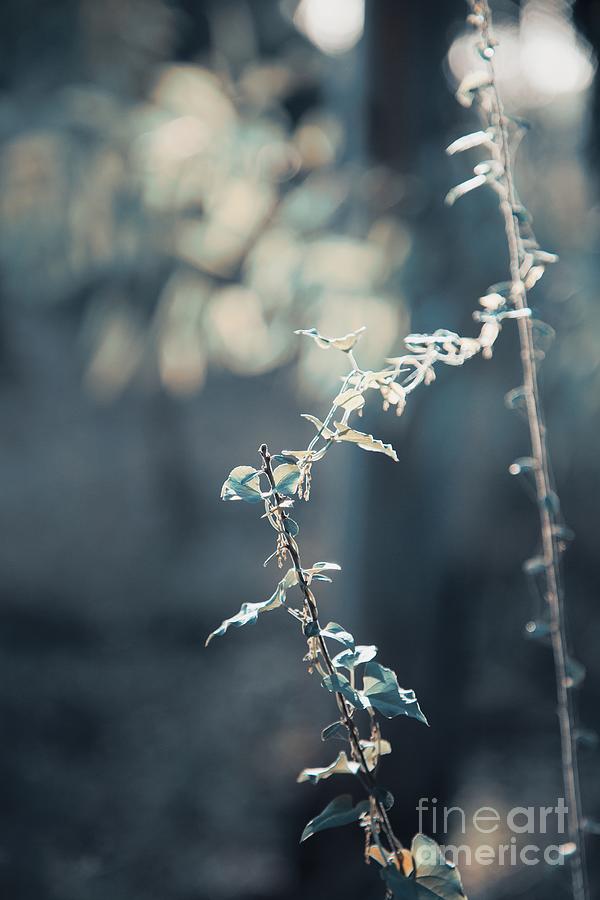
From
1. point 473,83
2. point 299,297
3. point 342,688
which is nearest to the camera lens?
point 342,688

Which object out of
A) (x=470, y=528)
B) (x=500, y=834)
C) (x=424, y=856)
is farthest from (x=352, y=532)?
(x=470, y=528)

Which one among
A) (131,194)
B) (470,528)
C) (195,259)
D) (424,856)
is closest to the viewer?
(424,856)

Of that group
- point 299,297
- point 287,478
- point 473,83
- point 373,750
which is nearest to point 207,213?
point 299,297

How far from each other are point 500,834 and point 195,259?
5.91 ft

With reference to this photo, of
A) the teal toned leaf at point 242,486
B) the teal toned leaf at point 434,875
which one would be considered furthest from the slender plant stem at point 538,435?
the teal toned leaf at point 242,486

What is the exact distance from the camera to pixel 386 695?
0.69m

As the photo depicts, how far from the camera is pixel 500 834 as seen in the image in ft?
7.57

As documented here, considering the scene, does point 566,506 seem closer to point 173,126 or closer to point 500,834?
point 500,834

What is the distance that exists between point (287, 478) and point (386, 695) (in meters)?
0.20

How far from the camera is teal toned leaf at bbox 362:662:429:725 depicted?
0.67 metres

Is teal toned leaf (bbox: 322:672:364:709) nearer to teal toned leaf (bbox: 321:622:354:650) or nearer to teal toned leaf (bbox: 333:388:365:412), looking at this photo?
teal toned leaf (bbox: 321:622:354:650)

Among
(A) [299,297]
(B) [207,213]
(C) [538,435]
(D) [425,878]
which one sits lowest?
(D) [425,878]

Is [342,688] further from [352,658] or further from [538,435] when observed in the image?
[538,435]

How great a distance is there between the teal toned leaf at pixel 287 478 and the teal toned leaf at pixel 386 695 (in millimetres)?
173
